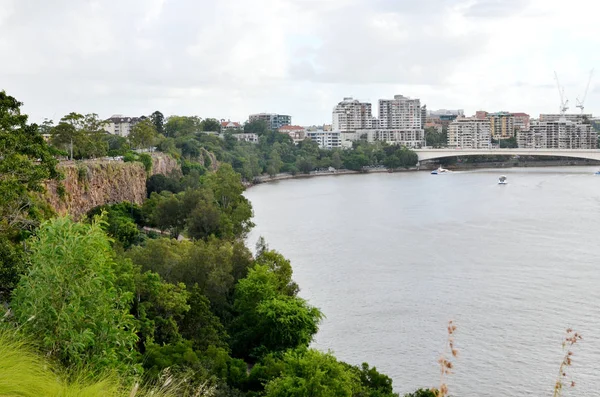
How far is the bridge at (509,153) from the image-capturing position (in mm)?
40219

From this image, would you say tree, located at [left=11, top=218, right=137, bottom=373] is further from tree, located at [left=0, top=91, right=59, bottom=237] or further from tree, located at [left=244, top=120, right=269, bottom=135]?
tree, located at [left=244, top=120, right=269, bottom=135]

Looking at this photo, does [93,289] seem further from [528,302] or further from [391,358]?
[528,302]

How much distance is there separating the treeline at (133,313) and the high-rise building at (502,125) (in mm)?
64925

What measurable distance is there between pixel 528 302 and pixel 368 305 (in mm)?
2409

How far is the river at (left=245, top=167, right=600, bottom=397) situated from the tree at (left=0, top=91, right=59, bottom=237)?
410 centimetres

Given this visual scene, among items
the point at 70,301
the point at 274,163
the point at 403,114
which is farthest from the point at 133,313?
the point at 403,114

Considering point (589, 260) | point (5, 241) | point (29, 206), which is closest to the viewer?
point (5, 241)

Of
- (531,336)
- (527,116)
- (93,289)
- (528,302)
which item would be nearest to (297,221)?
(528,302)

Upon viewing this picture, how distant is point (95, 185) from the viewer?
16641 millimetres

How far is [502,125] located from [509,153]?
3471 centimetres

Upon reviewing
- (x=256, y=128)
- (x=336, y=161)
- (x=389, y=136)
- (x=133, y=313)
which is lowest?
(x=336, y=161)

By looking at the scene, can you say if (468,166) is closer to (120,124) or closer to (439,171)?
(439,171)

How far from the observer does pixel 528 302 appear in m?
11.5

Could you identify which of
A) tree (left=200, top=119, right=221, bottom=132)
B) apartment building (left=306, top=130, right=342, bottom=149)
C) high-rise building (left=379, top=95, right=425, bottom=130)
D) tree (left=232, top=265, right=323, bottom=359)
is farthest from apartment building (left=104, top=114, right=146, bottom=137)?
tree (left=232, top=265, right=323, bottom=359)
